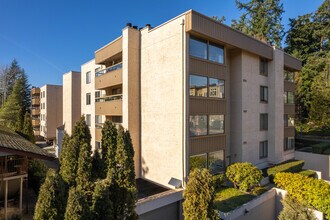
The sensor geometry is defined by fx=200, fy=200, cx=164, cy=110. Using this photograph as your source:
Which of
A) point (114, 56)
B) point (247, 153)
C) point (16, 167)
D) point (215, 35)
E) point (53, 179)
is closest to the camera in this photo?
point (53, 179)

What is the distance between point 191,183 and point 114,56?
551 inches

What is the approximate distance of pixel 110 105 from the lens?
17953 mm

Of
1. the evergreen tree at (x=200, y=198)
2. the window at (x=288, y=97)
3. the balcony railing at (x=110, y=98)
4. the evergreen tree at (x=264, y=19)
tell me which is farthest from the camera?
the evergreen tree at (x=264, y=19)

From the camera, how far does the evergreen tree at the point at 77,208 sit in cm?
483

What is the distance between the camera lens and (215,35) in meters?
13.0

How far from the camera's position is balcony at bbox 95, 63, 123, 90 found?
16.7m

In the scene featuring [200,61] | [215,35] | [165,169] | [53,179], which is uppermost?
[215,35]

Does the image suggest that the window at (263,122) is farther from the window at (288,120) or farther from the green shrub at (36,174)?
the green shrub at (36,174)

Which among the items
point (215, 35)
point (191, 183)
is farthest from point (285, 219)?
point (215, 35)

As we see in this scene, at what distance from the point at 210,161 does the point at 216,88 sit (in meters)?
5.12

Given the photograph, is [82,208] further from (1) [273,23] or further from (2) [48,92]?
(1) [273,23]

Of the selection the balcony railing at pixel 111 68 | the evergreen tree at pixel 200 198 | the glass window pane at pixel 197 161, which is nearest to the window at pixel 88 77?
the balcony railing at pixel 111 68

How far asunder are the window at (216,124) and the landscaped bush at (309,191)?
491 centimetres

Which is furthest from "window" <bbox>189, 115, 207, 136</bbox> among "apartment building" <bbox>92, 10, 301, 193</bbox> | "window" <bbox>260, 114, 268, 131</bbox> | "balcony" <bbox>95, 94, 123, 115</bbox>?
"window" <bbox>260, 114, 268, 131</bbox>
